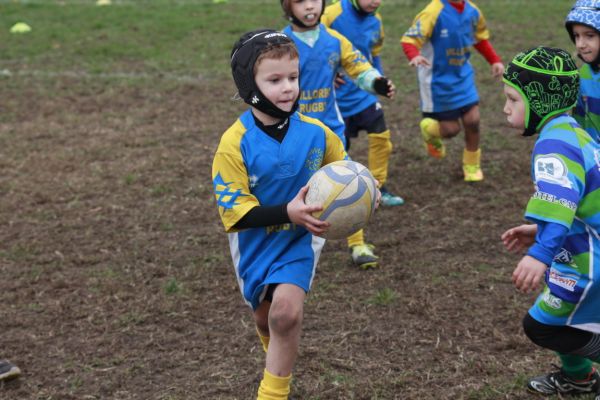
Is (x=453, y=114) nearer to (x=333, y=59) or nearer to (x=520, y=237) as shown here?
(x=333, y=59)

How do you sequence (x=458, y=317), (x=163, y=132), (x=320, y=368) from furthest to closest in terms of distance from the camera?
(x=163, y=132) → (x=458, y=317) → (x=320, y=368)

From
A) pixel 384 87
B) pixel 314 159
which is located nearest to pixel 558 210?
pixel 314 159

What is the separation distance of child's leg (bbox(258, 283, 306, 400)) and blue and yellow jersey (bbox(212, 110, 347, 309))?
77 millimetres

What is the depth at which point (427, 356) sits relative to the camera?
16.5 ft

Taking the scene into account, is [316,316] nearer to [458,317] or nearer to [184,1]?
[458,317]

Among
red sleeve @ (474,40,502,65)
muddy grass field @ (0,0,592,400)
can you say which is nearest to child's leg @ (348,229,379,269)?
muddy grass field @ (0,0,592,400)

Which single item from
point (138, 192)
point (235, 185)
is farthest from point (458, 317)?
point (138, 192)

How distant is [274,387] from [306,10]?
10.0ft

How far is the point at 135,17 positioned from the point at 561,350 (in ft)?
46.0

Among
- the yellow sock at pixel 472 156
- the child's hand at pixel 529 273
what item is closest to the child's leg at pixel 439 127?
the yellow sock at pixel 472 156

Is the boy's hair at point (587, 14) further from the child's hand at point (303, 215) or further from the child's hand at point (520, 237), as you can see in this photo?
the child's hand at point (303, 215)

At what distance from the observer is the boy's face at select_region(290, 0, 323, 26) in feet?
20.2

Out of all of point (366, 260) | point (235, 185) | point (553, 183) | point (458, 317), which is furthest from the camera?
point (366, 260)

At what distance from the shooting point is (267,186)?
4148 mm
